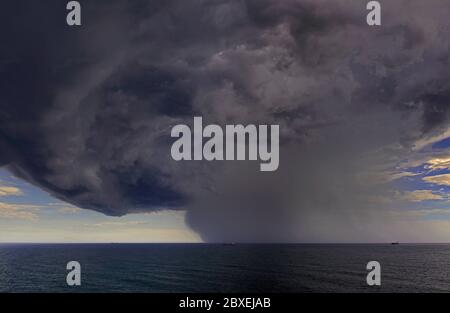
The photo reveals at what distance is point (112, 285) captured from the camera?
8325cm
